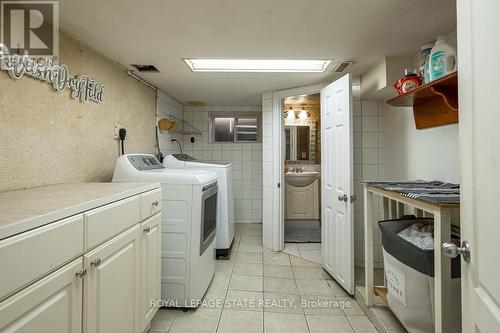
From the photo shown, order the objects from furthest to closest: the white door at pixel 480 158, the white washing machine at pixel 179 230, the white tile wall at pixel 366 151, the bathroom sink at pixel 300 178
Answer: the bathroom sink at pixel 300 178
the white tile wall at pixel 366 151
the white washing machine at pixel 179 230
the white door at pixel 480 158

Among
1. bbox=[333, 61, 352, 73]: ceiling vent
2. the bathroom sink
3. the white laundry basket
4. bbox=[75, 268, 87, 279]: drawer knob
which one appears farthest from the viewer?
the bathroom sink

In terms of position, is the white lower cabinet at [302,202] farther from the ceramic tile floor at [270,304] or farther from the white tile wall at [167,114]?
the white tile wall at [167,114]

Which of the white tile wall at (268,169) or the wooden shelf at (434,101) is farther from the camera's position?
the white tile wall at (268,169)

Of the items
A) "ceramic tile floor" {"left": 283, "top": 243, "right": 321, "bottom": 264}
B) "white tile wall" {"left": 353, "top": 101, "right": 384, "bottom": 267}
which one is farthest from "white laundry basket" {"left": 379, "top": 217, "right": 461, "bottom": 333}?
"ceramic tile floor" {"left": 283, "top": 243, "right": 321, "bottom": 264}

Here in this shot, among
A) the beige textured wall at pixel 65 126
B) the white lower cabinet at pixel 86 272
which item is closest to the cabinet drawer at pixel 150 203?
the white lower cabinet at pixel 86 272

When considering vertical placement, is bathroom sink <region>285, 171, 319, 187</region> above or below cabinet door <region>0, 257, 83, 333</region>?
above

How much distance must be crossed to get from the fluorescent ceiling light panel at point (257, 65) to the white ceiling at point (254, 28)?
0.12m

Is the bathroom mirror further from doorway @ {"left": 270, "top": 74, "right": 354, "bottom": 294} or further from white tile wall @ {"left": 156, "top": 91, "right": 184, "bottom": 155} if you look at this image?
white tile wall @ {"left": 156, "top": 91, "right": 184, "bottom": 155}

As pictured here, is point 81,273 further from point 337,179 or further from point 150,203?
point 337,179

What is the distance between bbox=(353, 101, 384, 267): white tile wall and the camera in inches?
98.6

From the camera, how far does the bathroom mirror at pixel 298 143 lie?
4383mm

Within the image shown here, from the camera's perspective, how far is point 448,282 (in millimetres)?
1025

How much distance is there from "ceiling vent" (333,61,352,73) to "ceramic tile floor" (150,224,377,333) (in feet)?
6.51

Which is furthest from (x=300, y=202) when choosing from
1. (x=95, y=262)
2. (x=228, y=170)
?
(x=95, y=262)
